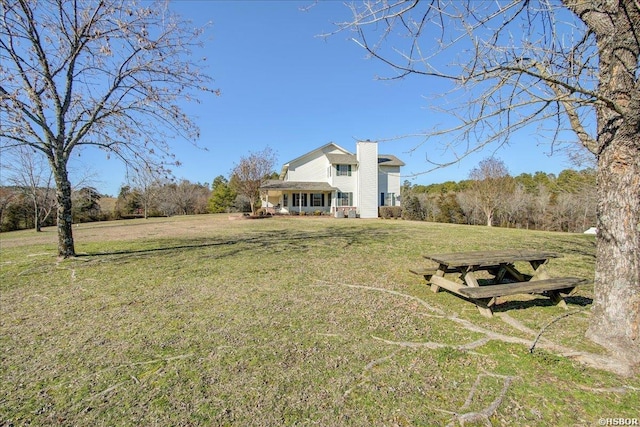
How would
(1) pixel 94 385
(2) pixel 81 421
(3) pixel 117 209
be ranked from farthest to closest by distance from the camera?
(3) pixel 117 209, (1) pixel 94 385, (2) pixel 81 421

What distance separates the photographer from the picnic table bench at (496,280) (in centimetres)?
400

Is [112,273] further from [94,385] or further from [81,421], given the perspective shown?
[81,421]

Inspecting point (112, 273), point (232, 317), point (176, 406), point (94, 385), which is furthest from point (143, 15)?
point (176, 406)

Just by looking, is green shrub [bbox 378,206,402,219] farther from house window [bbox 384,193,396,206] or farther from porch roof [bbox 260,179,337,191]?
porch roof [bbox 260,179,337,191]

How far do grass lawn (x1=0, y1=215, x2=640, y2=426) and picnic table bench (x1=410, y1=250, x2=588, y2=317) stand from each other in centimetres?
27

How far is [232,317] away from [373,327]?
206 centimetres

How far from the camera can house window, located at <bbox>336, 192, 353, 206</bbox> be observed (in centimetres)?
2961

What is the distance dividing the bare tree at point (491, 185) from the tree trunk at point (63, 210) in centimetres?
3229

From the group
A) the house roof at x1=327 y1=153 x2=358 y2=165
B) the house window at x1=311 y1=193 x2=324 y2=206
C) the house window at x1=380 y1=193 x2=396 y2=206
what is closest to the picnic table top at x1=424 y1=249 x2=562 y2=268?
the house roof at x1=327 y1=153 x2=358 y2=165

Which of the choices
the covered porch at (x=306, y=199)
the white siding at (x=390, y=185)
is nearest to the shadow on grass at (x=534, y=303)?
the covered porch at (x=306, y=199)

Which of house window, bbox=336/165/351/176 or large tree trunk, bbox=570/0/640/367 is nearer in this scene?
large tree trunk, bbox=570/0/640/367

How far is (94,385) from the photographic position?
8.75ft

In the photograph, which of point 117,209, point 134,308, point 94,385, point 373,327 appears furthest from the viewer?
point 117,209

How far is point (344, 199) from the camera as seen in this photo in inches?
1170
